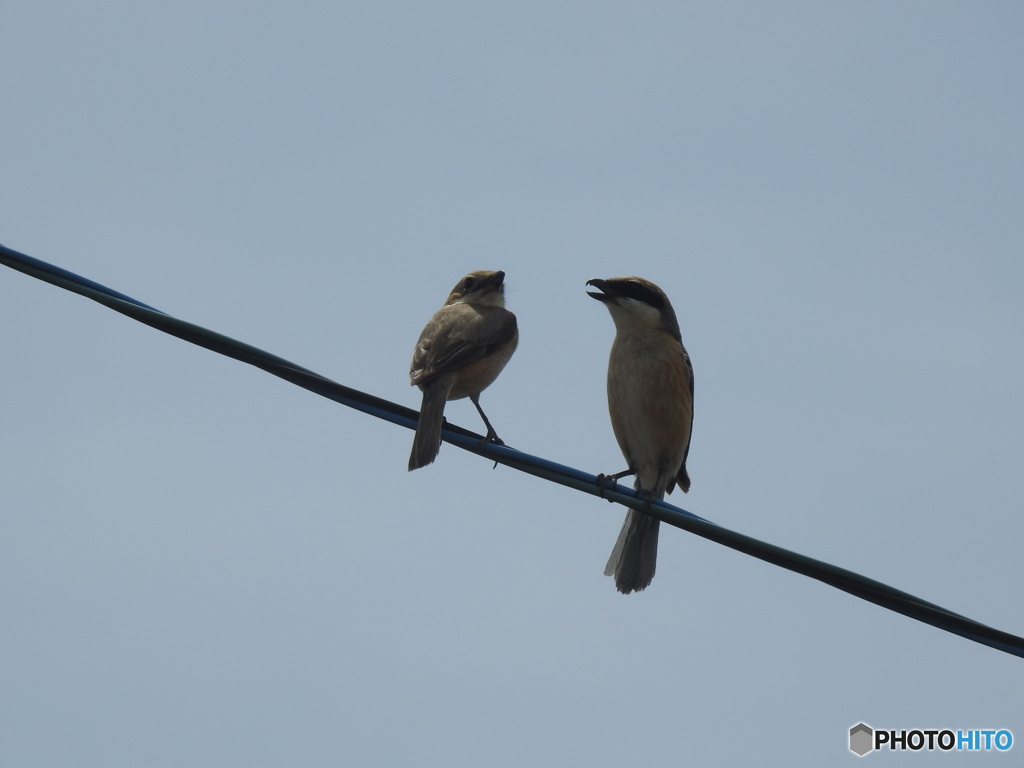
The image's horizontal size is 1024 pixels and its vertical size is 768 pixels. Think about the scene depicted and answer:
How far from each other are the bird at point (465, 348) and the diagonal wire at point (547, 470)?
200 cm

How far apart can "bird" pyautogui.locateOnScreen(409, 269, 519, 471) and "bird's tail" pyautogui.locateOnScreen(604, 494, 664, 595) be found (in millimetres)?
1445

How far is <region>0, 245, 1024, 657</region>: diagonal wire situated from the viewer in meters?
4.84

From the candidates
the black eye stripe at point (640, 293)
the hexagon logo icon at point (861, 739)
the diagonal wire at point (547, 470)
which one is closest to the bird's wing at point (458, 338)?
the black eye stripe at point (640, 293)

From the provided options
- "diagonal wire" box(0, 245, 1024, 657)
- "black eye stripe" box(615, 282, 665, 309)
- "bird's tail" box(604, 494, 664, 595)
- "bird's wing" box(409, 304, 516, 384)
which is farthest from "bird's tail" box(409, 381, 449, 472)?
"black eye stripe" box(615, 282, 665, 309)

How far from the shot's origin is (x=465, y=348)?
934cm

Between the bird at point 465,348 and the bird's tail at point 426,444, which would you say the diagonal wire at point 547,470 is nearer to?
the bird's tail at point 426,444

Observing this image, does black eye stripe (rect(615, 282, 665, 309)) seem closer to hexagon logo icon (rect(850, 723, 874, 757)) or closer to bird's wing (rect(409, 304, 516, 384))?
bird's wing (rect(409, 304, 516, 384))

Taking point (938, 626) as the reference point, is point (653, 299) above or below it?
above

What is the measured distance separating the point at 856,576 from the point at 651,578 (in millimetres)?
3748

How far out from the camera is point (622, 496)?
6191 millimetres

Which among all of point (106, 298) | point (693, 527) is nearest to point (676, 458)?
point (693, 527)

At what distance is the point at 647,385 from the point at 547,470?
10.9 feet

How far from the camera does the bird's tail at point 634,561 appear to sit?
8445 millimetres

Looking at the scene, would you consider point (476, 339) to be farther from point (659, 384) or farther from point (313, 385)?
point (313, 385)
